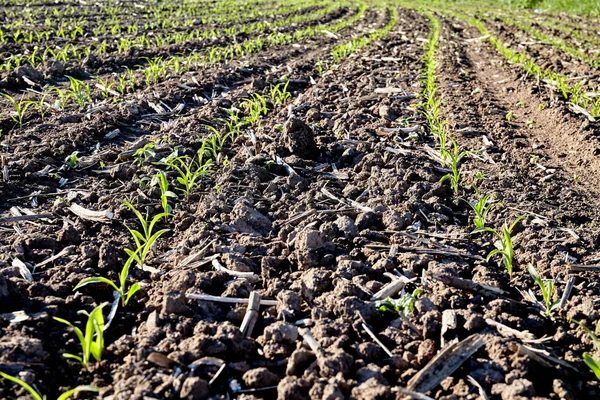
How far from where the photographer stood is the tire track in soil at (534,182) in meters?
2.52

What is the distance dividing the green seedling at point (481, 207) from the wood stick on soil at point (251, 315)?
1.60m

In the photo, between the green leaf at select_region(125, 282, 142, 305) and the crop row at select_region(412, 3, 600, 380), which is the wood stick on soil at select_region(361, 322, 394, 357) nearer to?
the crop row at select_region(412, 3, 600, 380)

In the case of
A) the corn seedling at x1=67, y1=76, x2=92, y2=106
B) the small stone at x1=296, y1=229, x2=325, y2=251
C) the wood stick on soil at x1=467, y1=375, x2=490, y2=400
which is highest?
the corn seedling at x1=67, y1=76, x2=92, y2=106

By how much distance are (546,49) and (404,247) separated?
1009 cm

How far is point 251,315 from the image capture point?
2652 mm

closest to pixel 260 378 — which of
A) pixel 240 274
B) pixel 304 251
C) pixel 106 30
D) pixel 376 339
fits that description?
pixel 376 339

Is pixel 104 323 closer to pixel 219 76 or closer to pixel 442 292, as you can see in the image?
pixel 442 292

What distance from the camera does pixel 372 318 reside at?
264cm

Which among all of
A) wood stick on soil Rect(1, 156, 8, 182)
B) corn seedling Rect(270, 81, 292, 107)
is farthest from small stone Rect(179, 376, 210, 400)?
corn seedling Rect(270, 81, 292, 107)

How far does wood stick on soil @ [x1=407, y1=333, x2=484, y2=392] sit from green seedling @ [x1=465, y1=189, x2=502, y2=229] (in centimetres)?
124

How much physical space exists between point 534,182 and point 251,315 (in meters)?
2.93

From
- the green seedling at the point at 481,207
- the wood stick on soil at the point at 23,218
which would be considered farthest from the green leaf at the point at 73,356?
the green seedling at the point at 481,207

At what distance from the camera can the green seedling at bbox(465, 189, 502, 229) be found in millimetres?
3568

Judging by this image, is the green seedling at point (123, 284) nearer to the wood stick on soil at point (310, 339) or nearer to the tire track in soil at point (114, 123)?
the wood stick on soil at point (310, 339)
